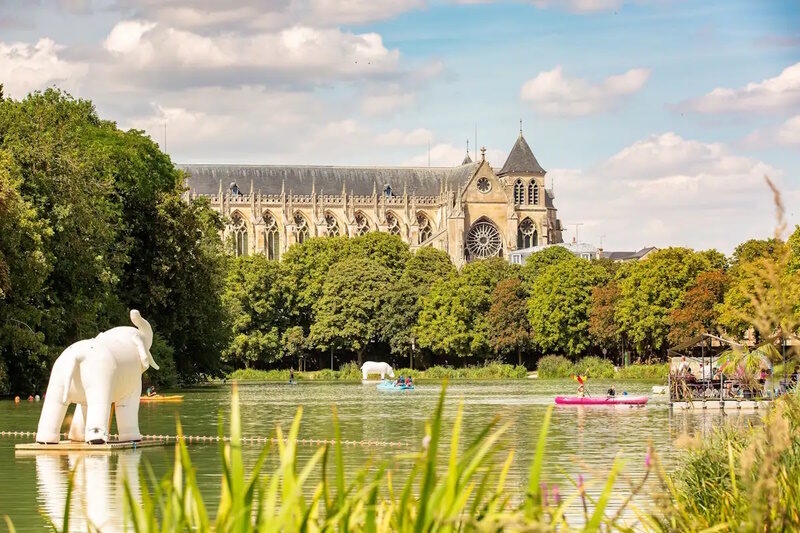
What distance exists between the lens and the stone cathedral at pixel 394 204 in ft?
518

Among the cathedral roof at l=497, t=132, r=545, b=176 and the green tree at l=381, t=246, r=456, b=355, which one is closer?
the green tree at l=381, t=246, r=456, b=355

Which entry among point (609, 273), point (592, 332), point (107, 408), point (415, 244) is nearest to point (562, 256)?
point (609, 273)

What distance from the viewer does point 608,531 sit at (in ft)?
24.6

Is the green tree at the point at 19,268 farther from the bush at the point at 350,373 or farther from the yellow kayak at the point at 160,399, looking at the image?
the bush at the point at 350,373

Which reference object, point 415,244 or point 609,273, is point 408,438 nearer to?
point 609,273

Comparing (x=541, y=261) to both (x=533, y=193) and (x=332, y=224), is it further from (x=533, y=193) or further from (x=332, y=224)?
(x=332, y=224)

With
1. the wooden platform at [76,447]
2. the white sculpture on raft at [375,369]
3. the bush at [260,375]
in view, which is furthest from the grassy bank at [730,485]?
the bush at [260,375]

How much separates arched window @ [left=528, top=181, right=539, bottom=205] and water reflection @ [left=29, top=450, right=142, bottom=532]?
136 m

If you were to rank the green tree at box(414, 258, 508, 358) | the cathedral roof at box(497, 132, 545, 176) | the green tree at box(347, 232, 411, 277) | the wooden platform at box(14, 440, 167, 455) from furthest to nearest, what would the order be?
1. the cathedral roof at box(497, 132, 545, 176)
2. the green tree at box(347, 232, 411, 277)
3. the green tree at box(414, 258, 508, 358)
4. the wooden platform at box(14, 440, 167, 455)

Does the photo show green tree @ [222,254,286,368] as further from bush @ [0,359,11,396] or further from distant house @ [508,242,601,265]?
bush @ [0,359,11,396]

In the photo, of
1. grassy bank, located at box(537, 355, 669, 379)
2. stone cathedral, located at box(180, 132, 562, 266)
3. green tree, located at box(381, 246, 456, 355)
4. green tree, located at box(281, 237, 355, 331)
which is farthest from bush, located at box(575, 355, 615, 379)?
stone cathedral, located at box(180, 132, 562, 266)

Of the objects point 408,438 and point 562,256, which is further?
point 562,256

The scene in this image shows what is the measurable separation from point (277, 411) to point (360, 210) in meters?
122

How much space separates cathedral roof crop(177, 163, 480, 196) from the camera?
168375 millimetres
